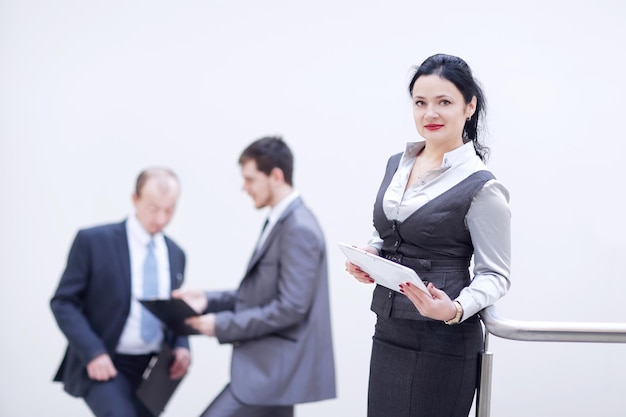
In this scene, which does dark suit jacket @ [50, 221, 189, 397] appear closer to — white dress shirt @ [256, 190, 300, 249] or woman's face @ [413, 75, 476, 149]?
white dress shirt @ [256, 190, 300, 249]

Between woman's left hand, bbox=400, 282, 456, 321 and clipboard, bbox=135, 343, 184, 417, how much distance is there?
223 centimetres

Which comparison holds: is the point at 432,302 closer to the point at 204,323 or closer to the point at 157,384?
the point at 204,323

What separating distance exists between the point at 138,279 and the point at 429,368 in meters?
2.22

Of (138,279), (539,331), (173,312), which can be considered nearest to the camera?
(539,331)

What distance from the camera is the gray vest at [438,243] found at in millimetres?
1664

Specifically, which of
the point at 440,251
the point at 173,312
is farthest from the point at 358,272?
the point at 173,312

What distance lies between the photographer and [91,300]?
357cm

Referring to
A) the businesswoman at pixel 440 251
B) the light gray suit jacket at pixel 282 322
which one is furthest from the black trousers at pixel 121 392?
the businesswoman at pixel 440 251

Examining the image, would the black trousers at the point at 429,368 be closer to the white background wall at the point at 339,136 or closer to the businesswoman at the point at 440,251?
the businesswoman at the point at 440,251

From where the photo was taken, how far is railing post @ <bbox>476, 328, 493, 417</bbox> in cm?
173

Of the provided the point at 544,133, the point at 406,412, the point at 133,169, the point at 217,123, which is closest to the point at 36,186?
the point at 133,169

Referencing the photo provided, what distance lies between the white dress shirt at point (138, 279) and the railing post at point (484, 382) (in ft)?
7.14

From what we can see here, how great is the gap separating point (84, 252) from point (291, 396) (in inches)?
46.1

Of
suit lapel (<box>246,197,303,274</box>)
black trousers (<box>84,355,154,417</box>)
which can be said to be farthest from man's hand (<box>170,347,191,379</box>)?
suit lapel (<box>246,197,303,274</box>)
